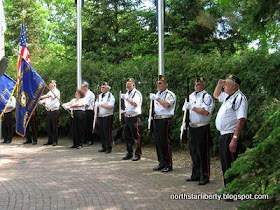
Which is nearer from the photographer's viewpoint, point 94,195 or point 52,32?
point 94,195

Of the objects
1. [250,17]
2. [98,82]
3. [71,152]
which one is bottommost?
[71,152]

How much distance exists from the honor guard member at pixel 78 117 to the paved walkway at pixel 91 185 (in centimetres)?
204

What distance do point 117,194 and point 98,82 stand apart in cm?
849

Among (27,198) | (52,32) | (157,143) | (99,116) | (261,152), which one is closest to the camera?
(261,152)

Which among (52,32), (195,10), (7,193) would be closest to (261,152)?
(7,193)

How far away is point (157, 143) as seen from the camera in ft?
29.6

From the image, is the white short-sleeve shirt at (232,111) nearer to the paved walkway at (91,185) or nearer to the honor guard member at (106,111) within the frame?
the paved walkway at (91,185)

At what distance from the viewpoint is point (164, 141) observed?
8898 millimetres

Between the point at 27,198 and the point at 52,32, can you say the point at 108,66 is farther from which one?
the point at 52,32

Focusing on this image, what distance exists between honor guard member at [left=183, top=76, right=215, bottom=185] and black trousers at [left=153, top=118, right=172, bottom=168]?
1.14 metres

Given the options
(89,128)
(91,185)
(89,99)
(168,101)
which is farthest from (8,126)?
(91,185)

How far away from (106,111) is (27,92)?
244 cm

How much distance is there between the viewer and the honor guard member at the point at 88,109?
13.4 meters

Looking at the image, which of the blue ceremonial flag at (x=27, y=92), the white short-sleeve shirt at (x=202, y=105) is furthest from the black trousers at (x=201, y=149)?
the blue ceremonial flag at (x=27, y=92)
